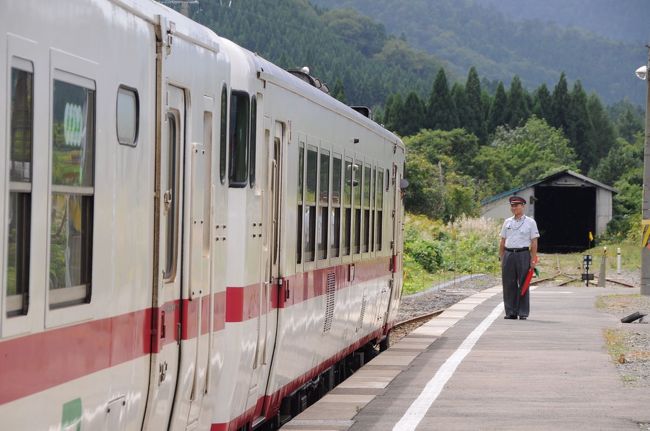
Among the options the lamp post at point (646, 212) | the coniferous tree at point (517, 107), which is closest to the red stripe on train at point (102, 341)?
the lamp post at point (646, 212)

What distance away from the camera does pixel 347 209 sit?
13.2 m

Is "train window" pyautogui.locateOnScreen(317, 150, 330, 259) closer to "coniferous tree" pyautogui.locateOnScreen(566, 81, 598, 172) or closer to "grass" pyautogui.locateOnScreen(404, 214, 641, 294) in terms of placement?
"grass" pyautogui.locateOnScreen(404, 214, 641, 294)

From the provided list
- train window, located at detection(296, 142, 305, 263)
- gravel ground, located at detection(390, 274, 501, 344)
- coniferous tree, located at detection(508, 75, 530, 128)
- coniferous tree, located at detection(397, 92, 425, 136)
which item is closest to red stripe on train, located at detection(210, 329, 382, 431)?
train window, located at detection(296, 142, 305, 263)

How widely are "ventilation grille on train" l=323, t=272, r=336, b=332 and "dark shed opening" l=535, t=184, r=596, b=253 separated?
73730 millimetres

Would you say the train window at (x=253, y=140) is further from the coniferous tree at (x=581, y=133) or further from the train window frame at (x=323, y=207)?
the coniferous tree at (x=581, y=133)

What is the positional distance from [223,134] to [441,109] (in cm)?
14258

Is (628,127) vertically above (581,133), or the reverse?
(628,127)

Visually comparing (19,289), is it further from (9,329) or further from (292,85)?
(292,85)

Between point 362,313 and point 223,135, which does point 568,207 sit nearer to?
point 362,313

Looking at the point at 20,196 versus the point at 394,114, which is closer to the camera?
the point at 20,196

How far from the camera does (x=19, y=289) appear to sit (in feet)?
14.6

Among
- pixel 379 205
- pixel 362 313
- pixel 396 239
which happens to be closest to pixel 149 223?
pixel 362 313

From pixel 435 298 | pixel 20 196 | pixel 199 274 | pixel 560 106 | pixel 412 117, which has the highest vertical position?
pixel 560 106

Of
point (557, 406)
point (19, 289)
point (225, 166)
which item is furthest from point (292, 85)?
point (19, 289)
